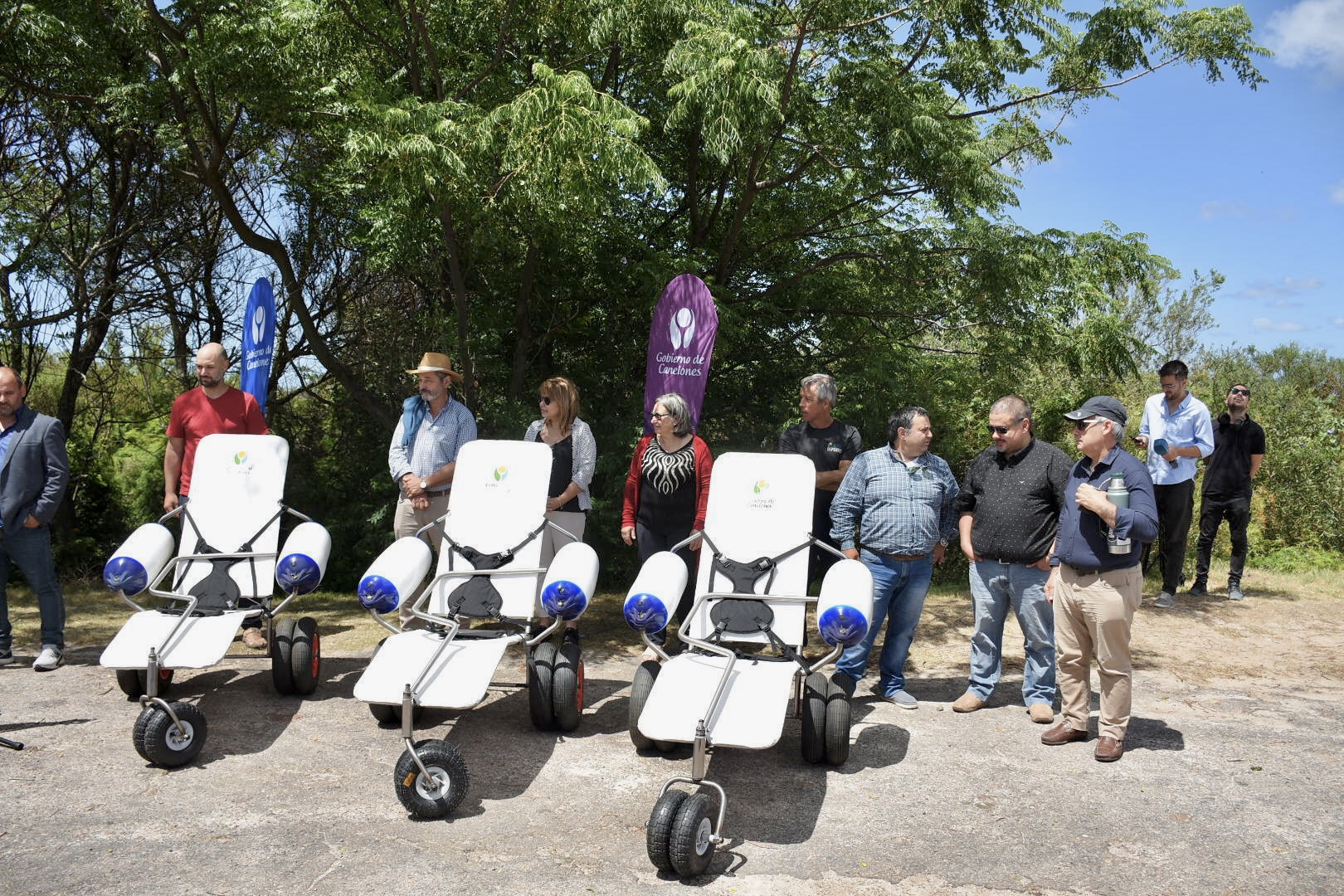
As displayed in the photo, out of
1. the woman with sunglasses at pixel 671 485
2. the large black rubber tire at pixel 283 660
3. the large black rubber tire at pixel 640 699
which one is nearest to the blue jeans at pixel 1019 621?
the woman with sunglasses at pixel 671 485

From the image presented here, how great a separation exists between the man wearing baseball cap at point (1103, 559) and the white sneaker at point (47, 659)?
5614 mm

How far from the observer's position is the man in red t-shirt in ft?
20.4

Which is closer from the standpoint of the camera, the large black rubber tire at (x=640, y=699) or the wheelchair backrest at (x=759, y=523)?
the large black rubber tire at (x=640, y=699)

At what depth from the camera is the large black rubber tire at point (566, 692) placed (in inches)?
185

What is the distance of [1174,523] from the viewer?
737cm

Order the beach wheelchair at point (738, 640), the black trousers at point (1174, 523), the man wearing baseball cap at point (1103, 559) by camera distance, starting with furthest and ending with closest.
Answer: the black trousers at point (1174, 523) → the man wearing baseball cap at point (1103, 559) → the beach wheelchair at point (738, 640)

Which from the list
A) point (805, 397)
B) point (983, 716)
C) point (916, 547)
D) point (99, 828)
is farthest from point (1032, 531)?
point (99, 828)

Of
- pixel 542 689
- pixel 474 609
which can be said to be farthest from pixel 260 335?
pixel 542 689

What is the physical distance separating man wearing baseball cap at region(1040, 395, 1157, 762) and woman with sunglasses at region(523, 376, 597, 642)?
2.65 metres

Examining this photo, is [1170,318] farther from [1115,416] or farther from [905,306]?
[1115,416]

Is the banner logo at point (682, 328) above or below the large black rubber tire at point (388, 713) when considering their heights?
above

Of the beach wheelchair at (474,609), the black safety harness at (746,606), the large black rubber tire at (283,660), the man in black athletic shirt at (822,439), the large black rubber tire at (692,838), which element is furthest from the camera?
the man in black athletic shirt at (822,439)

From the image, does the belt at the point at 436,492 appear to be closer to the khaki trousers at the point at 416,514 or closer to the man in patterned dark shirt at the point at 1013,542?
the khaki trousers at the point at 416,514

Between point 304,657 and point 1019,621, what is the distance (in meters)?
3.71
